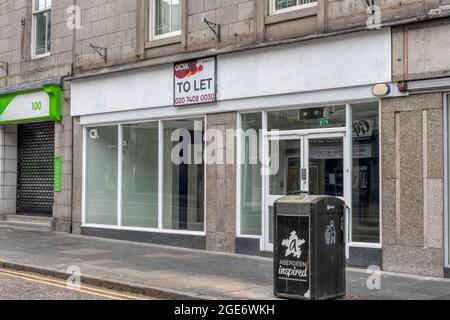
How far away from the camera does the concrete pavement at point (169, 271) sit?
888 cm

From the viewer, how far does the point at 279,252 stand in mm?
8383

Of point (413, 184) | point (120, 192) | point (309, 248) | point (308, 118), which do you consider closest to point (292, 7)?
point (308, 118)

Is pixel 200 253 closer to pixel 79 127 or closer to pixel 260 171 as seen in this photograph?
pixel 260 171

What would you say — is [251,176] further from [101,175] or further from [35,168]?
[35,168]

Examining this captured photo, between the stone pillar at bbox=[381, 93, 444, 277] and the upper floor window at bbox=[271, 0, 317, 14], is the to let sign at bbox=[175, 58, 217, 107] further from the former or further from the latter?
the stone pillar at bbox=[381, 93, 444, 277]

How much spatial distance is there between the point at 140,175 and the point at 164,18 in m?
3.83

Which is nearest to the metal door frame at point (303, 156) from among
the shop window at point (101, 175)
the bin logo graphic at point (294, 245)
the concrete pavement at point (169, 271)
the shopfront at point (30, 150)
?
the concrete pavement at point (169, 271)

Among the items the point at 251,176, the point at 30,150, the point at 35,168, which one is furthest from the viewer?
the point at 30,150

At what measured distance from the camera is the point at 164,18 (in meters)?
14.8

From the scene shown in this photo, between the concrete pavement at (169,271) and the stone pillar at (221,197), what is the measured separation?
1.41 ft

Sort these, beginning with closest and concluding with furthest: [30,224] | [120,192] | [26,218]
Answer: [120,192] < [30,224] < [26,218]

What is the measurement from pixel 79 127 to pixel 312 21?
24.6ft

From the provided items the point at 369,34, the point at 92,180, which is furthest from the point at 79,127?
the point at 369,34

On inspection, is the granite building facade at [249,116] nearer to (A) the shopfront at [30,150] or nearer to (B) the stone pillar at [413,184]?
(B) the stone pillar at [413,184]
